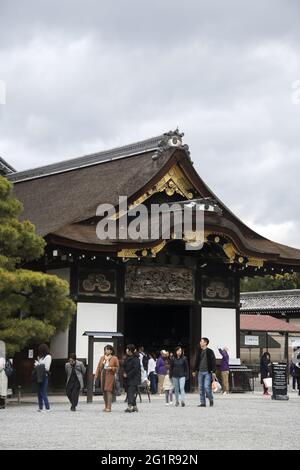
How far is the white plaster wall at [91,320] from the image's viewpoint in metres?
26.2

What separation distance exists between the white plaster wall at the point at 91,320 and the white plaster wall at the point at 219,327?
12.8ft

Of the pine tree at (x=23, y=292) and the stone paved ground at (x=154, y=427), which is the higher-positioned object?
the pine tree at (x=23, y=292)

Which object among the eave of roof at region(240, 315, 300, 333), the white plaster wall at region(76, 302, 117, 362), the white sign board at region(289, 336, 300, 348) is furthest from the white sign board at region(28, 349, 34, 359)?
the eave of roof at region(240, 315, 300, 333)

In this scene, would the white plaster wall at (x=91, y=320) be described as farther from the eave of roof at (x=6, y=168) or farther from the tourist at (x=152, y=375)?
the eave of roof at (x=6, y=168)

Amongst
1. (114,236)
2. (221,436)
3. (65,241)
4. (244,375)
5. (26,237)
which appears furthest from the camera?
(244,375)

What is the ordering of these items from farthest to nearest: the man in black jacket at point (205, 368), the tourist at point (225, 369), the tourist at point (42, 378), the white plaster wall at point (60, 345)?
the tourist at point (225, 369) < the white plaster wall at point (60, 345) < the man in black jacket at point (205, 368) < the tourist at point (42, 378)

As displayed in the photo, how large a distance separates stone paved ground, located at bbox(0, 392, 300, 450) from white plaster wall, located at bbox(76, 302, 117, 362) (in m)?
5.42

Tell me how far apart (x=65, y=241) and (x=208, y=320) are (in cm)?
716

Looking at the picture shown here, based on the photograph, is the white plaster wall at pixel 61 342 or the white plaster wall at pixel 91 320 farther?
the white plaster wall at pixel 61 342

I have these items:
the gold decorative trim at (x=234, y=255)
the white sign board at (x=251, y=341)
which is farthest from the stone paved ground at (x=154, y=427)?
the white sign board at (x=251, y=341)

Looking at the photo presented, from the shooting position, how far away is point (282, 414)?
1773cm

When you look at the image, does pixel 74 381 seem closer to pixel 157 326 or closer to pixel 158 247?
pixel 158 247
